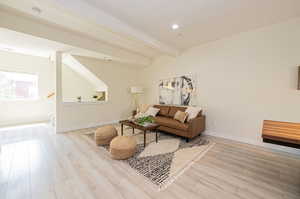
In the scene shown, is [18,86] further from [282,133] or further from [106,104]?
[282,133]

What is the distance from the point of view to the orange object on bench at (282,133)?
1.29 m

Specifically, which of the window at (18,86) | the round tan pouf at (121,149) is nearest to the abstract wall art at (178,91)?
the round tan pouf at (121,149)

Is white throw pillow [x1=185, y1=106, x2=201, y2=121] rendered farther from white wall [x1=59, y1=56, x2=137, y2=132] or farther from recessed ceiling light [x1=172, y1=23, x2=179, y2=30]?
white wall [x1=59, y1=56, x2=137, y2=132]

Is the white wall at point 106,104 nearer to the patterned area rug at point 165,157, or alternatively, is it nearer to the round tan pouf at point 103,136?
the patterned area rug at point 165,157

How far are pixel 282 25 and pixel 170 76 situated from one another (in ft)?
10.0

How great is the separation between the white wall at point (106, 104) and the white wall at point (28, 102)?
2.30m

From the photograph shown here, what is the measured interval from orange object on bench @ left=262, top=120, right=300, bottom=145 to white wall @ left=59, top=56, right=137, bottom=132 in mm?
4796

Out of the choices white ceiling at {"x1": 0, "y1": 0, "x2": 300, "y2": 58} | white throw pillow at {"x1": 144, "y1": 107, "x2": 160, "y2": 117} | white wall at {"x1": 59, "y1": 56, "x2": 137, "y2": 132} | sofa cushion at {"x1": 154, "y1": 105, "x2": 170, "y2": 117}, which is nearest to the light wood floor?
white wall at {"x1": 59, "y1": 56, "x2": 137, "y2": 132}

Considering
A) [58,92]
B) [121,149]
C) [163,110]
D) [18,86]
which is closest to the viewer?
[121,149]

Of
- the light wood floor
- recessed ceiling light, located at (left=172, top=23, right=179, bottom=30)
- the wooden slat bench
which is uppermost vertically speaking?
recessed ceiling light, located at (left=172, top=23, right=179, bottom=30)

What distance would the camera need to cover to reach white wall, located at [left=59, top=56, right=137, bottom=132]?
4.28 metres

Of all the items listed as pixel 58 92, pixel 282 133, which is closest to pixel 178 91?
pixel 282 133

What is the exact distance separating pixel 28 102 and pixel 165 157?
5.99 m

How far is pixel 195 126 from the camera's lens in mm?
3326
